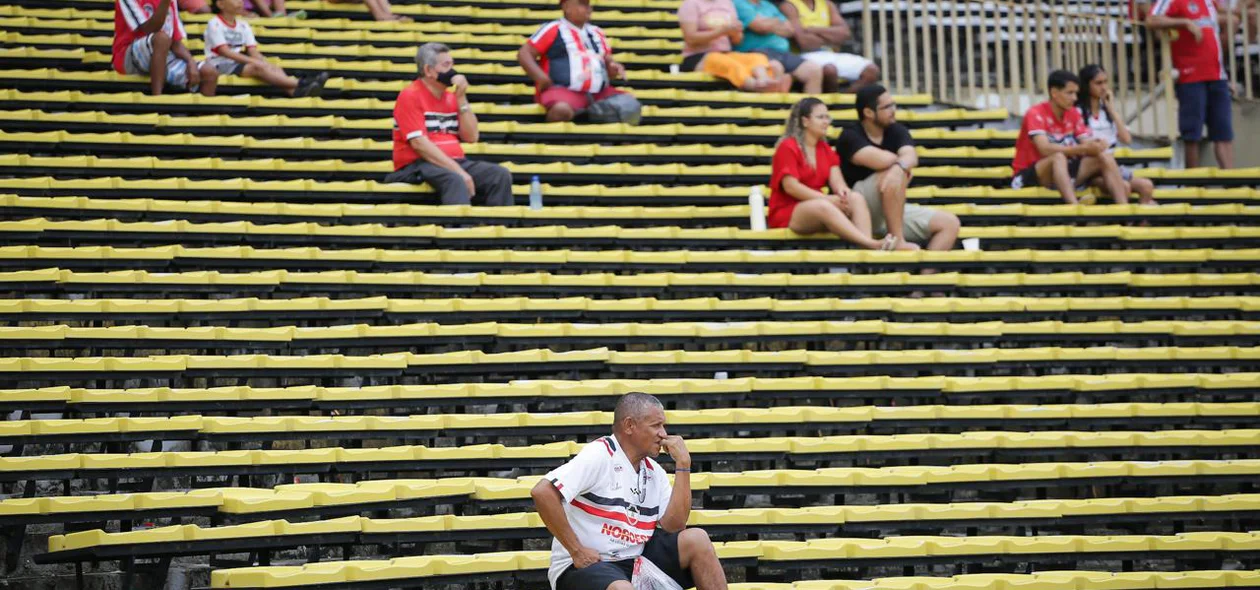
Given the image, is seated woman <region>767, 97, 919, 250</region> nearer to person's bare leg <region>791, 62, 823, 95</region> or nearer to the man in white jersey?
person's bare leg <region>791, 62, 823, 95</region>

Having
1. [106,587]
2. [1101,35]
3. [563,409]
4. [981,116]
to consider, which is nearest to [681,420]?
[563,409]

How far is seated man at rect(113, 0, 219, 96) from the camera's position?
32.2 ft

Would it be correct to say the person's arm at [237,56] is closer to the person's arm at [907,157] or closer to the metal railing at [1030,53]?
the person's arm at [907,157]

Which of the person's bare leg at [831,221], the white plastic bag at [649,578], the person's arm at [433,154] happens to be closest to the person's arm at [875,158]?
the person's bare leg at [831,221]

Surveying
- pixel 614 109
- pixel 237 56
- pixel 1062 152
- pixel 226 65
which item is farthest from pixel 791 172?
pixel 226 65

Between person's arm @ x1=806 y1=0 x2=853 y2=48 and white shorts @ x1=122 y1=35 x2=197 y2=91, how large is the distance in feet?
13.9

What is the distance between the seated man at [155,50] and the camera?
9812mm

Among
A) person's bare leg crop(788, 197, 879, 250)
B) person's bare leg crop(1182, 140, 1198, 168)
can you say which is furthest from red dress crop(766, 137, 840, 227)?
person's bare leg crop(1182, 140, 1198, 168)

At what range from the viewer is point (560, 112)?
10.4 meters

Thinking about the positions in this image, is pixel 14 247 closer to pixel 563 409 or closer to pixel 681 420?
pixel 563 409

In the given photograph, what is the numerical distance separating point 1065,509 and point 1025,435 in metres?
0.54

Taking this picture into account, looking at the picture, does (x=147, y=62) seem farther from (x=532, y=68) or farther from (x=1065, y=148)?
(x=1065, y=148)

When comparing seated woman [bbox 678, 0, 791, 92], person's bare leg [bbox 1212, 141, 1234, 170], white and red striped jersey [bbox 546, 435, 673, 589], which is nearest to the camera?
white and red striped jersey [bbox 546, 435, 673, 589]

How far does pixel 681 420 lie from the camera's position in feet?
23.8
